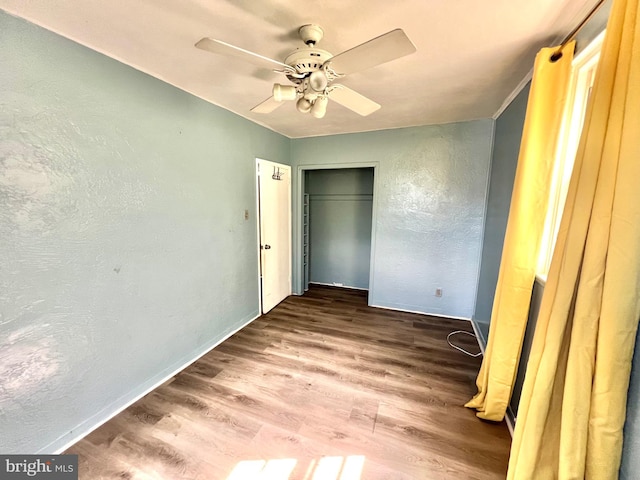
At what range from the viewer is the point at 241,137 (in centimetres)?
279

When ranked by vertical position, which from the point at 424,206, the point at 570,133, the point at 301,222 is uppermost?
the point at 570,133

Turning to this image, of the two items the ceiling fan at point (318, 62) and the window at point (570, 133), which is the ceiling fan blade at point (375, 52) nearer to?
the ceiling fan at point (318, 62)

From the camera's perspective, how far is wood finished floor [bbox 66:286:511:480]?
1.46 m

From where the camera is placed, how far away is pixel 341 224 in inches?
180

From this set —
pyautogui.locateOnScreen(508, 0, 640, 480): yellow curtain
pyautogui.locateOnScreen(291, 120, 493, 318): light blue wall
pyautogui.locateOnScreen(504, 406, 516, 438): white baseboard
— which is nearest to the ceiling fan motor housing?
pyautogui.locateOnScreen(508, 0, 640, 480): yellow curtain

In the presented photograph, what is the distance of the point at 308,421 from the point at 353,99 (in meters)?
2.18

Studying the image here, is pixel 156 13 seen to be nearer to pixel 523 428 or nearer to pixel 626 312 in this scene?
pixel 626 312

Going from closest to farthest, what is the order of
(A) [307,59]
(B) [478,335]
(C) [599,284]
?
(C) [599,284], (A) [307,59], (B) [478,335]

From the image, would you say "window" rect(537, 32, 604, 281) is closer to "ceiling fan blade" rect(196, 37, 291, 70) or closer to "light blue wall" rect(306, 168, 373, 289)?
"ceiling fan blade" rect(196, 37, 291, 70)

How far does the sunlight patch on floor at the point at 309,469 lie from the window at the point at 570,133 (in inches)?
62.5

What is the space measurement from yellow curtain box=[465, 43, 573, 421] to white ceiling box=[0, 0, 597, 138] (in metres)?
0.27

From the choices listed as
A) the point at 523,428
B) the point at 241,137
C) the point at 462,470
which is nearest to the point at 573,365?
the point at 523,428

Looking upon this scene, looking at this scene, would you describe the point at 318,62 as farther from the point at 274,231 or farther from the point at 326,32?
the point at 274,231

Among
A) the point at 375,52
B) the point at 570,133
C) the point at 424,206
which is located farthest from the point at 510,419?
the point at 375,52
